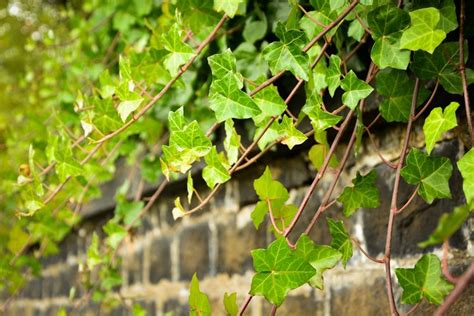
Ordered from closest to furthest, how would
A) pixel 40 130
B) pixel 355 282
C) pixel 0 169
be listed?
pixel 355 282
pixel 40 130
pixel 0 169

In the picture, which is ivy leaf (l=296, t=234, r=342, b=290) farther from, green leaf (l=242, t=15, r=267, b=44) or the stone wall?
green leaf (l=242, t=15, r=267, b=44)

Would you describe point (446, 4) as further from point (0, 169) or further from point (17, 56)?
point (17, 56)

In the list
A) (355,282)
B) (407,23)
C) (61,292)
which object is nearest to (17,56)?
(61,292)

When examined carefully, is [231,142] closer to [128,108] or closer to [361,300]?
[128,108]

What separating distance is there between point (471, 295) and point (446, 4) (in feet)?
1.67

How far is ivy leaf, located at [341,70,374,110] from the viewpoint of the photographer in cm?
106

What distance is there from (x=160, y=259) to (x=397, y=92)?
135cm

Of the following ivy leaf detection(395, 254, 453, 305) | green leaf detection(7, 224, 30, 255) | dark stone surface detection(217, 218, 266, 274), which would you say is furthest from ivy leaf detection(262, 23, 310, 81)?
green leaf detection(7, 224, 30, 255)

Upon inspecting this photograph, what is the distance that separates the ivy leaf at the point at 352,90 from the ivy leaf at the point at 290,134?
91 mm

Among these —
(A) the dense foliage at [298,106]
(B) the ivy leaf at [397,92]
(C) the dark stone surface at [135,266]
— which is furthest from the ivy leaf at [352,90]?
(C) the dark stone surface at [135,266]

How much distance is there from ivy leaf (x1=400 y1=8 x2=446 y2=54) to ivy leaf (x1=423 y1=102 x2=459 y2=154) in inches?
4.0

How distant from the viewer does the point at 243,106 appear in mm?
1062

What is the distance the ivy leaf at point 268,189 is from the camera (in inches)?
47.4

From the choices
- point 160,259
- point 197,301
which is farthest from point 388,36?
point 160,259
